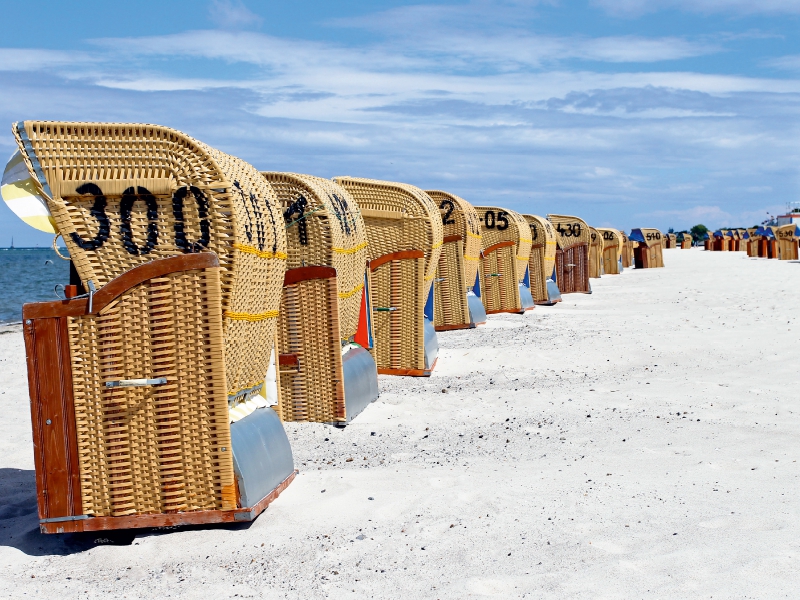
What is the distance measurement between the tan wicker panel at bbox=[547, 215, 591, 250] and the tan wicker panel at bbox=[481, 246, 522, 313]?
650 cm

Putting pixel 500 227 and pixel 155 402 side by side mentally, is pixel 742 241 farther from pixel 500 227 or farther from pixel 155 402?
pixel 155 402

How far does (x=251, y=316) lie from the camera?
16.9ft

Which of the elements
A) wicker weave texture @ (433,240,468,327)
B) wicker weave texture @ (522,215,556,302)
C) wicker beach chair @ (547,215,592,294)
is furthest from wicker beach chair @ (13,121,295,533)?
wicker beach chair @ (547,215,592,294)

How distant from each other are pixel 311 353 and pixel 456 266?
6.59m

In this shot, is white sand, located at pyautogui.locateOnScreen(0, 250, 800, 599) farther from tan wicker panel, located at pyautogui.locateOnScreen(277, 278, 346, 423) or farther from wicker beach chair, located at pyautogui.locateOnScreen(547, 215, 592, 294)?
wicker beach chair, located at pyautogui.locateOnScreen(547, 215, 592, 294)

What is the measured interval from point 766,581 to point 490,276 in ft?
45.1

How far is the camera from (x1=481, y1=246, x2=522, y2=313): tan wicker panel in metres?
17.3

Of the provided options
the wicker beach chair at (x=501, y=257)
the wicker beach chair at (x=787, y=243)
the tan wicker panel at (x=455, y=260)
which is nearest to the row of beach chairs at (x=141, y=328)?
the tan wicker panel at (x=455, y=260)

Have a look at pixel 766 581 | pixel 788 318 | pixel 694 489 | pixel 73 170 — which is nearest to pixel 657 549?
pixel 766 581

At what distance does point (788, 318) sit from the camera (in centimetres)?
1356

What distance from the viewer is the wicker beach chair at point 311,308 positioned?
732cm

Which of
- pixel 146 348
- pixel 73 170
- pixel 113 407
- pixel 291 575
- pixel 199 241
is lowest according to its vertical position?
pixel 291 575

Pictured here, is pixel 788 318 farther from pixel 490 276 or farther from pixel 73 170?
pixel 73 170

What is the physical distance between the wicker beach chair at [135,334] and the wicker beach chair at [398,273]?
17.3 feet
